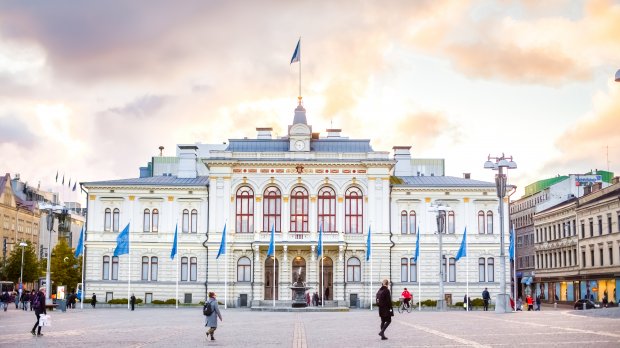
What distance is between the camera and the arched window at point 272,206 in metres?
87.6

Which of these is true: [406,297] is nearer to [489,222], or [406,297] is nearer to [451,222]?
[451,222]

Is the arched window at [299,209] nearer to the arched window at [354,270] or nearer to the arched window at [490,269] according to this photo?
the arched window at [354,270]

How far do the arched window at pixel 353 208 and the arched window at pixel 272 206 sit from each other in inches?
251

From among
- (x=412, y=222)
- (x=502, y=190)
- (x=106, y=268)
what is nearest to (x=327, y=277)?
(x=412, y=222)

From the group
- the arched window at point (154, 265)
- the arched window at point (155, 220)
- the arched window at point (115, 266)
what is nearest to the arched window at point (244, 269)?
the arched window at point (154, 265)

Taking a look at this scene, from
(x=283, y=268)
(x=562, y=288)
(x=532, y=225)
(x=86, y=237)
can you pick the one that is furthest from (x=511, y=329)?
(x=532, y=225)

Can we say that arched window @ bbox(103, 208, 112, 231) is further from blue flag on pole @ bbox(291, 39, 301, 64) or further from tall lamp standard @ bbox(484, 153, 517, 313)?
tall lamp standard @ bbox(484, 153, 517, 313)

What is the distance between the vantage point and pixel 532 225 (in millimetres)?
125250

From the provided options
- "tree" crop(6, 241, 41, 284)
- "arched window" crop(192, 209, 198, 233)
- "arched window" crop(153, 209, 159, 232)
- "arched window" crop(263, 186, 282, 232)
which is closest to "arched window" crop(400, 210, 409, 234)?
"arched window" crop(263, 186, 282, 232)

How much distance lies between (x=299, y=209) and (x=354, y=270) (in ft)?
25.6

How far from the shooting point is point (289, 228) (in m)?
87.1

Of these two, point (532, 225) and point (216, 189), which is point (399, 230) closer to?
point (216, 189)

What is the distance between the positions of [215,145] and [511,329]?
7934 centimetres

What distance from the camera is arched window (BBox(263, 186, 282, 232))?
87562 mm
